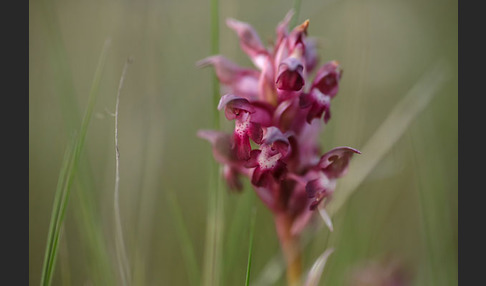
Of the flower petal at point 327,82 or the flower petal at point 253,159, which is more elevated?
the flower petal at point 327,82

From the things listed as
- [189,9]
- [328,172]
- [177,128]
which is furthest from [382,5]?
[328,172]

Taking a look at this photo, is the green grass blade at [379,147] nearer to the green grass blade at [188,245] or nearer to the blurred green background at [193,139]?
Answer: the blurred green background at [193,139]

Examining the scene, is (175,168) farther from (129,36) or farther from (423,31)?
(423,31)

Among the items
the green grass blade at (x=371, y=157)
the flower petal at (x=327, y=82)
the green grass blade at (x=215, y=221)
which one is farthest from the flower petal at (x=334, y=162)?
the green grass blade at (x=371, y=157)

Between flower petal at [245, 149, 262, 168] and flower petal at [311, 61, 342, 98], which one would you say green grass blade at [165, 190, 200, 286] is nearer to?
flower petal at [245, 149, 262, 168]

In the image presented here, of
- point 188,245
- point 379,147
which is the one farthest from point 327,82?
point 379,147

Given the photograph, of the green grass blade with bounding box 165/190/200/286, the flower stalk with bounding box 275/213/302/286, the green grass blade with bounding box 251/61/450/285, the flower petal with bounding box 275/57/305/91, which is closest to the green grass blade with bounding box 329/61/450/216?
the green grass blade with bounding box 251/61/450/285

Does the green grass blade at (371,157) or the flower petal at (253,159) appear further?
the green grass blade at (371,157)

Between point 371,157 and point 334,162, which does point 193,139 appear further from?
point 334,162
